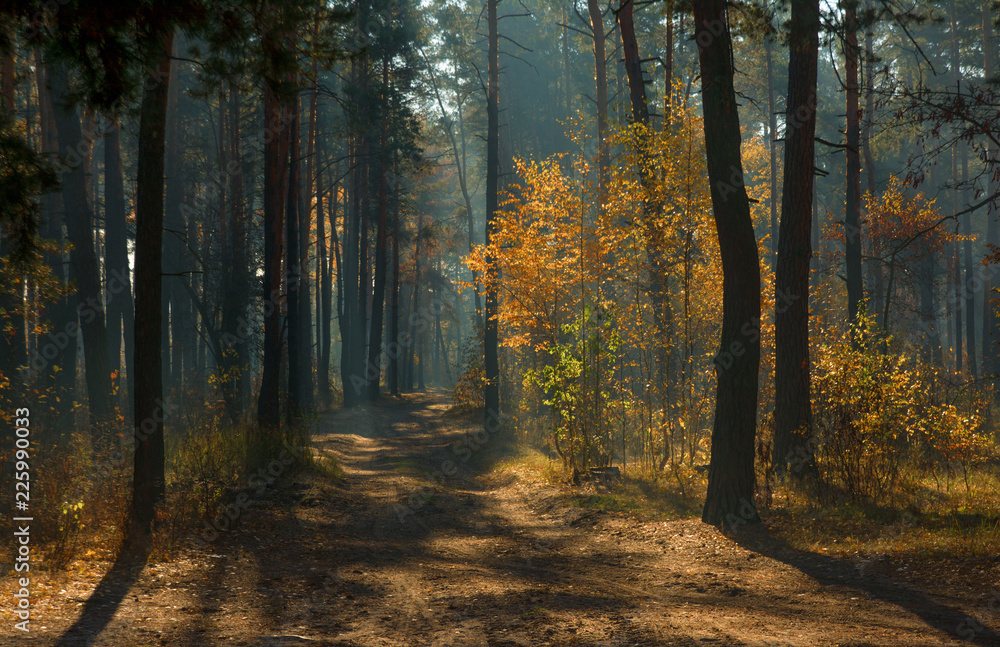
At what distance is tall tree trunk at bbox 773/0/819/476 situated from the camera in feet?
30.7

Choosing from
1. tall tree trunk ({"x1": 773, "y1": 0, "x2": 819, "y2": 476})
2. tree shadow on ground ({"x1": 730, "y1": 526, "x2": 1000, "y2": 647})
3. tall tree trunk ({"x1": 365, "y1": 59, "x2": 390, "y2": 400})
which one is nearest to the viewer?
tree shadow on ground ({"x1": 730, "y1": 526, "x2": 1000, "y2": 647})

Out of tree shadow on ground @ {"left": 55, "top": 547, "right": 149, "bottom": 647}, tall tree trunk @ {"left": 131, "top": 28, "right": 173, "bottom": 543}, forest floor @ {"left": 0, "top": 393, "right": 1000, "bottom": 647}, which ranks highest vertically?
tall tree trunk @ {"left": 131, "top": 28, "right": 173, "bottom": 543}

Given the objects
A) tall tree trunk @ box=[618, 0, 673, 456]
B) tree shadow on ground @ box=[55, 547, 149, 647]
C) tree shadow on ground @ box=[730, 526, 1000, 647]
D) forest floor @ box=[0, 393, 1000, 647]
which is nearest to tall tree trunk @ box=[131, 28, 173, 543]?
tree shadow on ground @ box=[55, 547, 149, 647]

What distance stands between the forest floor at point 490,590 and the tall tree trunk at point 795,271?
8.04ft

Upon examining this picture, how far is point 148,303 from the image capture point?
6488mm

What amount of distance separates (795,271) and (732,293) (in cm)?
235

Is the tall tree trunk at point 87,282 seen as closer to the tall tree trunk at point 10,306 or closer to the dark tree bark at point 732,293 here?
the tall tree trunk at point 10,306

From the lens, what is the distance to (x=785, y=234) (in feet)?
32.1

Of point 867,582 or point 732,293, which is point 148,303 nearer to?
point 732,293

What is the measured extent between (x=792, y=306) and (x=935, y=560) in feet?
14.4

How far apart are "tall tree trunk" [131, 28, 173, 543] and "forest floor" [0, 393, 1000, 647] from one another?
81 cm

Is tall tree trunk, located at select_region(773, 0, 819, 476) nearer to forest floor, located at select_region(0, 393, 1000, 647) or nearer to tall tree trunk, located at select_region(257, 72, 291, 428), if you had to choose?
forest floor, located at select_region(0, 393, 1000, 647)

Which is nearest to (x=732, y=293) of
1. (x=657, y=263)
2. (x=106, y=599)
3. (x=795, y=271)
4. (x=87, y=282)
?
(x=795, y=271)

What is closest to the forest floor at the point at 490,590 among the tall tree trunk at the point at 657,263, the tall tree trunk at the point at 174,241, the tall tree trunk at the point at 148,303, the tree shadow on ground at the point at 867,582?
the tree shadow on ground at the point at 867,582
